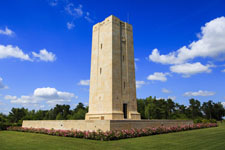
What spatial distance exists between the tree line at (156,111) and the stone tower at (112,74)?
3546 cm

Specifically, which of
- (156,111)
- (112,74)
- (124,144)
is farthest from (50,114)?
(124,144)

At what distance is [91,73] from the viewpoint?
27812 millimetres

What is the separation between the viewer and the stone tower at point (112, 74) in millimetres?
23984

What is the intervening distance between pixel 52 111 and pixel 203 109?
72.8m

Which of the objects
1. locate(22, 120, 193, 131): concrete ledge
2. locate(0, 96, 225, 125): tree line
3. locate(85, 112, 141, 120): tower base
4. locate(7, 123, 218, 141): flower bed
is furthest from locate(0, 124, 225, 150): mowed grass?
locate(0, 96, 225, 125): tree line

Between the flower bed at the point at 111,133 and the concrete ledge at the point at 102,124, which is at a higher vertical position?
the concrete ledge at the point at 102,124

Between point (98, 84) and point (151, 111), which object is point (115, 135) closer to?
point (98, 84)

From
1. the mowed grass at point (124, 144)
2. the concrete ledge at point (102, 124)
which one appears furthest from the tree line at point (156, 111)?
the mowed grass at point (124, 144)

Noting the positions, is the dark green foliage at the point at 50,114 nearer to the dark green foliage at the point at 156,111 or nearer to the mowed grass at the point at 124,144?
the dark green foliage at the point at 156,111

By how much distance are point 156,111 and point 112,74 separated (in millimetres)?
43596

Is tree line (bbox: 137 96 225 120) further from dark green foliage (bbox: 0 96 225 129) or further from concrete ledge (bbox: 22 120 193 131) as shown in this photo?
concrete ledge (bbox: 22 120 193 131)

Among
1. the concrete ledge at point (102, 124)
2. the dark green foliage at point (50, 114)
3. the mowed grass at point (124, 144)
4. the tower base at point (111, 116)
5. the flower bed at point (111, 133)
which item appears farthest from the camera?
the dark green foliage at point (50, 114)

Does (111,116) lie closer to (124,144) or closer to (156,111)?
(124,144)

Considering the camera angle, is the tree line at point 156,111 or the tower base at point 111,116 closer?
the tower base at point 111,116
